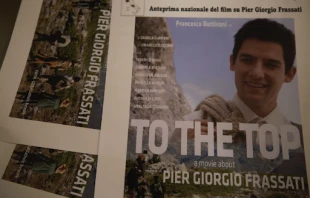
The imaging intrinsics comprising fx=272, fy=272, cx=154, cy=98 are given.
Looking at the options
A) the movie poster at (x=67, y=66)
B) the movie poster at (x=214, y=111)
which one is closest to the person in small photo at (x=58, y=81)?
the movie poster at (x=67, y=66)

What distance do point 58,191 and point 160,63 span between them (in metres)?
0.25

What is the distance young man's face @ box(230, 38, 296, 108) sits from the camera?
1.34ft

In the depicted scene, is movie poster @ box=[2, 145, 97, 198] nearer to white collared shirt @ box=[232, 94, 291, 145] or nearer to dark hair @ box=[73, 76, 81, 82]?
dark hair @ box=[73, 76, 81, 82]

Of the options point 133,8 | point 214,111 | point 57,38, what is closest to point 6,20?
point 57,38

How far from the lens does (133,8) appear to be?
17.9 inches

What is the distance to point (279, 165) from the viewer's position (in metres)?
0.39

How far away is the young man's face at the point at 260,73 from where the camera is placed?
0.41m

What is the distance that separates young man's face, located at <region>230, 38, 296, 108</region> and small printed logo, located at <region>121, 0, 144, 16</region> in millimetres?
175

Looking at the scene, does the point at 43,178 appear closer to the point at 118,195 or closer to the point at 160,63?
the point at 118,195

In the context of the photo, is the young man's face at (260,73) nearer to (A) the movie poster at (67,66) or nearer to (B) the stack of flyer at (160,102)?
(B) the stack of flyer at (160,102)

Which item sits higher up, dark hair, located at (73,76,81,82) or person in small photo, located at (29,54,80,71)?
person in small photo, located at (29,54,80,71)

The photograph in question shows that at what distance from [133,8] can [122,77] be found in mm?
121

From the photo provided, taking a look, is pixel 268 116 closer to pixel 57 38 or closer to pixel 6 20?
pixel 57 38

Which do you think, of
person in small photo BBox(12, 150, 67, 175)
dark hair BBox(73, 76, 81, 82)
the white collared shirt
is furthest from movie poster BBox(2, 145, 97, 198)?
the white collared shirt
